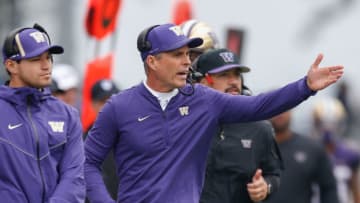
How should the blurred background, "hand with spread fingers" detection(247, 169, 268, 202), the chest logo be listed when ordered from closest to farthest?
"hand with spread fingers" detection(247, 169, 268, 202), the chest logo, the blurred background

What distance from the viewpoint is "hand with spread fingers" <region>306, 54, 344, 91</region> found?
8828 millimetres

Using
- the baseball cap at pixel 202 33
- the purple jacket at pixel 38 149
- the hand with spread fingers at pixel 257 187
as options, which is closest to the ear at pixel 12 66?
the purple jacket at pixel 38 149

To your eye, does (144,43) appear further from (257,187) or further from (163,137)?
(257,187)

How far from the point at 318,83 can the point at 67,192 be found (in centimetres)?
158

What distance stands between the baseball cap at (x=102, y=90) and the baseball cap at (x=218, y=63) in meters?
2.03

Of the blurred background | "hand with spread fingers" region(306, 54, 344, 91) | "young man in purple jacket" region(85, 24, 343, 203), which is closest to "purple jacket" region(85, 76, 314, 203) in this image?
"young man in purple jacket" region(85, 24, 343, 203)

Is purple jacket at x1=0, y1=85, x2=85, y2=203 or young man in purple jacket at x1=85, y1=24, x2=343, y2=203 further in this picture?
young man in purple jacket at x1=85, y1=24, x2=343, y2=203

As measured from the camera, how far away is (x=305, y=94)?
898cm

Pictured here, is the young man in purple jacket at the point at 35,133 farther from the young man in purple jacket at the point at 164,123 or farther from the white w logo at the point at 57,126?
the young man in purple jacket at the point at 164,123

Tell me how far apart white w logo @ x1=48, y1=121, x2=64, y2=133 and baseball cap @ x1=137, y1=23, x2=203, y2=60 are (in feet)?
2.63

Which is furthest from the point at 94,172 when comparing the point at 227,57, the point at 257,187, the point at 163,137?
the point at 227,57

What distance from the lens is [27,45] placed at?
922 cm

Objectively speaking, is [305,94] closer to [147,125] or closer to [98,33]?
[147,125]

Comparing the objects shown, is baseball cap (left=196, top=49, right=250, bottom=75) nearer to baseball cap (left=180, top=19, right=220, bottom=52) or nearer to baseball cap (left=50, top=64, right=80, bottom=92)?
baseball cap (left=180, top=19, right=220, bottom=52)
